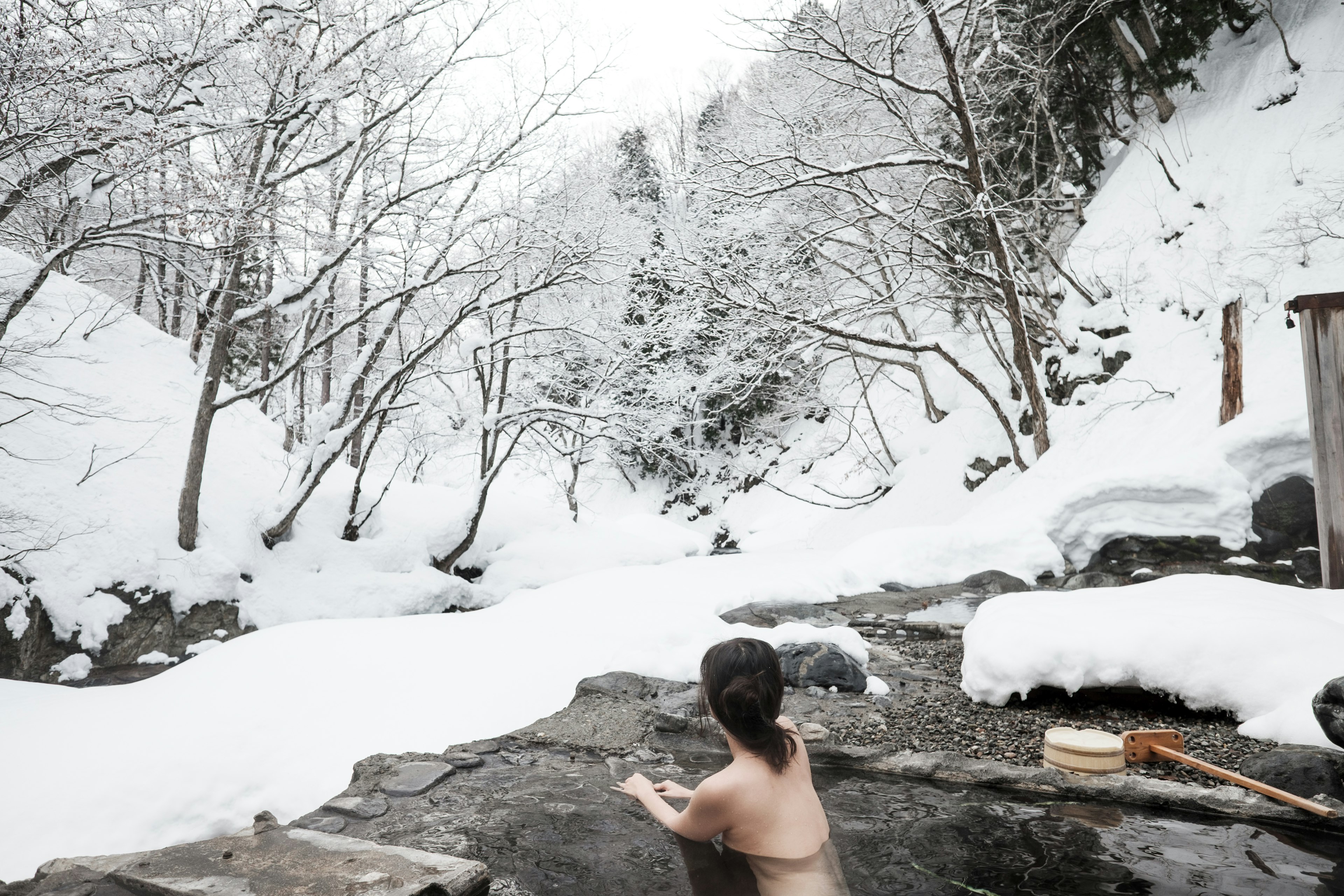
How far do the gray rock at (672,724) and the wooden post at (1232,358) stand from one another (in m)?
7.43

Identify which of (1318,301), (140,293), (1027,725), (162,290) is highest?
(140,293)

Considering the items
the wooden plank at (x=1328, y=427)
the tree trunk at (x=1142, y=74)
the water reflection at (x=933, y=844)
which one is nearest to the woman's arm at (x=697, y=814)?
the water reflection at (x=933, y=844)

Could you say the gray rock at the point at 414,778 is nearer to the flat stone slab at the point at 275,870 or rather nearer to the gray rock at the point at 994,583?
the flat stone slab at the point at 275,870

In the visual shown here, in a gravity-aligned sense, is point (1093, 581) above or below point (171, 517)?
below

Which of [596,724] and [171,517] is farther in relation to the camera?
[171,517]

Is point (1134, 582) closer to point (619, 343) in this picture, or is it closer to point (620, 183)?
point (619, 343)

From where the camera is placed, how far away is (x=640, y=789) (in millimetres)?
2902

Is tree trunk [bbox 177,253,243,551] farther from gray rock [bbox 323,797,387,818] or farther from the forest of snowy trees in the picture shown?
gray rock [bbox 323,797,387,818]

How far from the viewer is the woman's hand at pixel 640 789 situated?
279 cm

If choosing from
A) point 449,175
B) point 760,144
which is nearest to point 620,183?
point 760,144

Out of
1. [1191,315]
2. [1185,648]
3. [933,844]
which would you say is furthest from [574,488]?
[933,844]

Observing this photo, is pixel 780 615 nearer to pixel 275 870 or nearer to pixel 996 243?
pixel 275 870

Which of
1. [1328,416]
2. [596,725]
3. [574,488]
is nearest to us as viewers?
[596,725]

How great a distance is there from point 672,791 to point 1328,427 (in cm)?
624
